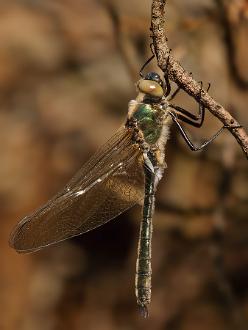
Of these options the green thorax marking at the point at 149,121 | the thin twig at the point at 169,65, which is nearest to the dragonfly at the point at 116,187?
the green thorax marking at the point at 149,121

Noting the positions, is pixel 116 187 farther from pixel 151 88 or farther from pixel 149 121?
pixel 151 88

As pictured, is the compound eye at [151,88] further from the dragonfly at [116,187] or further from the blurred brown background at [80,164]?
the blurred brown background at [80,164]

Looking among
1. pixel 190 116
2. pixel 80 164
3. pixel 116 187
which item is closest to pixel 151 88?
pixel 190 116

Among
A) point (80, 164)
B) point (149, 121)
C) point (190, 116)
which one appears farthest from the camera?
point (80, 164)

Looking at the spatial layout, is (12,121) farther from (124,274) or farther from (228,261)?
(228,261)

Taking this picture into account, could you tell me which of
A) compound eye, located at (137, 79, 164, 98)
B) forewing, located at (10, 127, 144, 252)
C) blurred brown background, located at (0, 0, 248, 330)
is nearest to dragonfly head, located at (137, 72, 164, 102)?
compound eye, located at (137, 79, 164, 98)

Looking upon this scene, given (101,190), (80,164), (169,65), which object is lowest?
(101,190)

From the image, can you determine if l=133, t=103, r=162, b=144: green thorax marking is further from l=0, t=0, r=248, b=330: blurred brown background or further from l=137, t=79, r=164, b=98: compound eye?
l=0, t=0, r=248, b=330: blurred brown background
